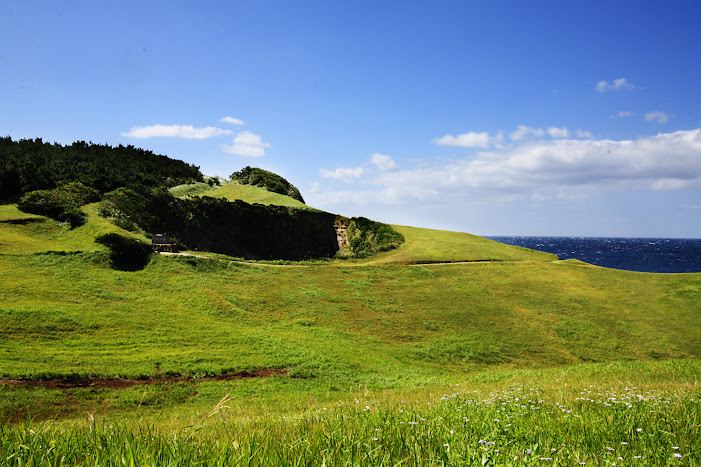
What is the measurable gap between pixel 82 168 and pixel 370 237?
3921 centimetres

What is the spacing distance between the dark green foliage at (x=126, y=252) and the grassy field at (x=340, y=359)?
0.86 metres

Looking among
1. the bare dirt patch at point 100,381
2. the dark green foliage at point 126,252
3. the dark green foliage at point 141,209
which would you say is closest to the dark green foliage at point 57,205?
the dark green foliage at point 141,209

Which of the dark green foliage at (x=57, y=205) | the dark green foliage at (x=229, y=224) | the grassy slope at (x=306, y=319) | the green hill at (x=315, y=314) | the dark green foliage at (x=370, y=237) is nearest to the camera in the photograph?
the grassy slope at (x=306, y=319)

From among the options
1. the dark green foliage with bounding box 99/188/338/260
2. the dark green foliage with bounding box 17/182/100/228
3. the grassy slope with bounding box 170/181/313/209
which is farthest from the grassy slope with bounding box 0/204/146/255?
the grassy slope with bounding box 170/181/313/209

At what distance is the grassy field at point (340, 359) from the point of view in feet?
12.1

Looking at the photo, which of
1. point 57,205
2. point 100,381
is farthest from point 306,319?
point 57,205

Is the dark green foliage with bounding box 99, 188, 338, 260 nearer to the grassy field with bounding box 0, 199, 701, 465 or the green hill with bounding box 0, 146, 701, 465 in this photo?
the green hill with bounding box 0, 146, 701, 465

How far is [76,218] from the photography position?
34344 millimetres

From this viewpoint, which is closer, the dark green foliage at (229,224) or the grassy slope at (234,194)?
the dark green foliage at (229,224)

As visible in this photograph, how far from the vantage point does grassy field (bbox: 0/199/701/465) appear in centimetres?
368

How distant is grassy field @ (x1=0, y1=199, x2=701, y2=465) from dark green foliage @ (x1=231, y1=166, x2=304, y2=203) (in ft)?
127

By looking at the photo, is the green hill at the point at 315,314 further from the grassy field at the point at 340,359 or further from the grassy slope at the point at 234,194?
the grassy slope at the point at 234,194

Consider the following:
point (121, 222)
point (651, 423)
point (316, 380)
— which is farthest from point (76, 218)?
point (651, 423)

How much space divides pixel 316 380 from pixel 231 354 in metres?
4.78
